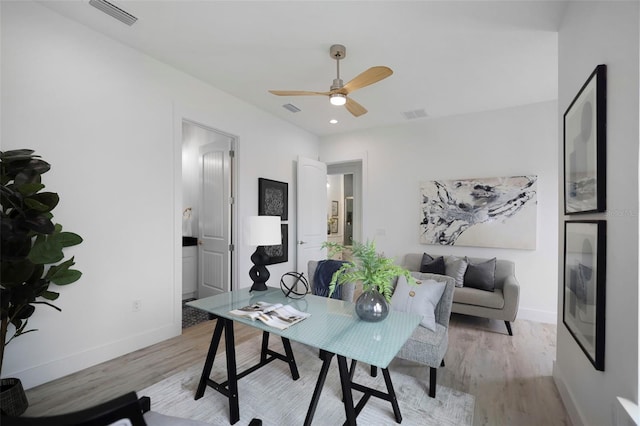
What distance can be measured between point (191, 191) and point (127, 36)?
249 centimetres

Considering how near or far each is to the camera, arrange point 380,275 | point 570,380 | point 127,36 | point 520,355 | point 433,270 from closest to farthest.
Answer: point 380,275 < point 570,380 < point 127,36 < point 520,355 < point 433,270

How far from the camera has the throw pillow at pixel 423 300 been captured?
86.4 inches

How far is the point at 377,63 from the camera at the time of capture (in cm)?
277

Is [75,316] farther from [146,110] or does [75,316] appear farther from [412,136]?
[412,136]

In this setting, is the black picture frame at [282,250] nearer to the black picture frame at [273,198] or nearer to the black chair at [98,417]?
the black picture frame at [273,198]

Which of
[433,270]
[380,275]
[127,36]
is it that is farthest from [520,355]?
[127,36]

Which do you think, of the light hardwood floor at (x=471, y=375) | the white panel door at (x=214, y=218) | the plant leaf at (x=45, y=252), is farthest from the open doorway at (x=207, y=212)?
the plant leaf at (x=45, y=252)

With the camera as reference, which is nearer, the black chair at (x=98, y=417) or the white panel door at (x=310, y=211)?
the black chair at (x=98, y=417)

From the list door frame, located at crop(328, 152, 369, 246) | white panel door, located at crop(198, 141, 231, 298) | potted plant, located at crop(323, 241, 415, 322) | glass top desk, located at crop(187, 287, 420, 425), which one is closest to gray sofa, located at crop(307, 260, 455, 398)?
glass top desk, located at crop(187, 287, 420, 425)

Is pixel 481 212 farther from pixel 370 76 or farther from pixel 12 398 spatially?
pixel 12 398

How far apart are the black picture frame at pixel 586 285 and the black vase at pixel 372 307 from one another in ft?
3.32

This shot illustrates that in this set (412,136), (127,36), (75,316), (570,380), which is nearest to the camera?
(570,380)

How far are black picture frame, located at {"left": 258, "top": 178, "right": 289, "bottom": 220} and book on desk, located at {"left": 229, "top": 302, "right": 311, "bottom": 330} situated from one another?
2.28m

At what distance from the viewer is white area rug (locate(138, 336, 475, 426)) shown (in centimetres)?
180
